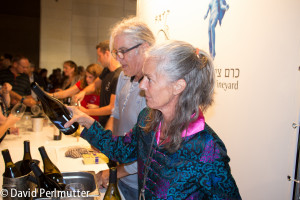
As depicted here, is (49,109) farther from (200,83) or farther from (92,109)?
(92,109)

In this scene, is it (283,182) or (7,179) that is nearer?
(7,179)

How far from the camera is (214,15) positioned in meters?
2.13

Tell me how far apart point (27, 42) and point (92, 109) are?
1314cm

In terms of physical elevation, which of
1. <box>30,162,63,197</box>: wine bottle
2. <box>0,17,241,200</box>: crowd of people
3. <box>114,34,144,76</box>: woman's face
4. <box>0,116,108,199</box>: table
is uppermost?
<box>114,34,144,76</box>: woman's face

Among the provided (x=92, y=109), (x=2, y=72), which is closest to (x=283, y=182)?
(x=92, y=109)

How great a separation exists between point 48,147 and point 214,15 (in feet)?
5.64

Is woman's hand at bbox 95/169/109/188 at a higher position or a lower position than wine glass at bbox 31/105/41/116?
lower

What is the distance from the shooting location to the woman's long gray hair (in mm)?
901

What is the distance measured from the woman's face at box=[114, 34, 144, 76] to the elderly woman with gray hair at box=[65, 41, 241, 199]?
1.80ft

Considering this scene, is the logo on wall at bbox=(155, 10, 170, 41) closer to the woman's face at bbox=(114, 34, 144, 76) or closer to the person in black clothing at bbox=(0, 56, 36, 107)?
the woman's face at bbox=(114, 34, 144, 76)

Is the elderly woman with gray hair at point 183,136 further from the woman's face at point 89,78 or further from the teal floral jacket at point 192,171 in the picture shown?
the woman's face at point 89,78

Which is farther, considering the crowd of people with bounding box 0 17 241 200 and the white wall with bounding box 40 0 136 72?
the white wall with bounding box 40 0 136 72

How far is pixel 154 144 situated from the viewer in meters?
1.01

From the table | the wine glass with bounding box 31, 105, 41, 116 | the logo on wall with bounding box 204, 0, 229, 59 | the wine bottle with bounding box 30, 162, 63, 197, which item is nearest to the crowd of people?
the wine bottle with bounding box 30, 162, 63, 197
